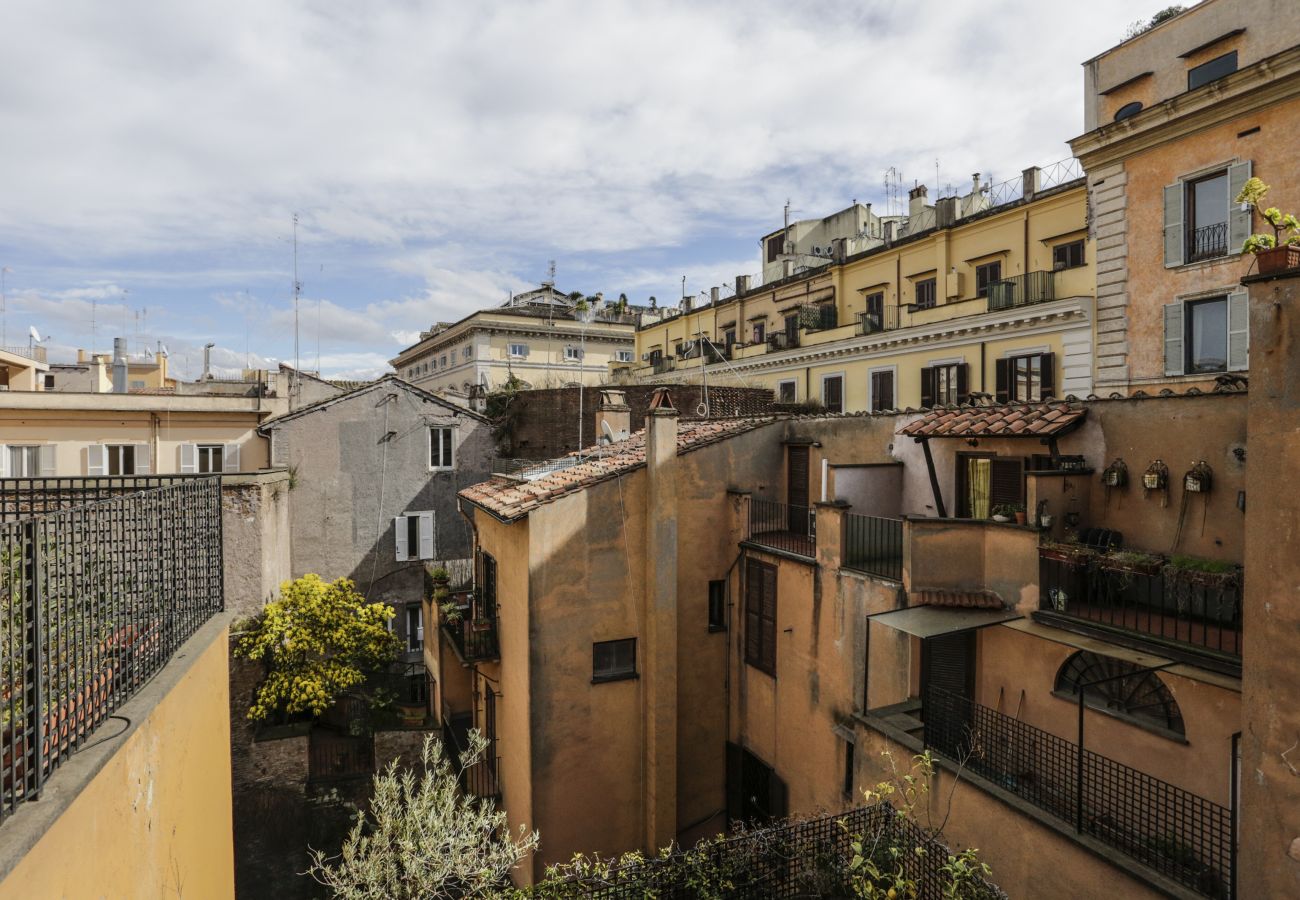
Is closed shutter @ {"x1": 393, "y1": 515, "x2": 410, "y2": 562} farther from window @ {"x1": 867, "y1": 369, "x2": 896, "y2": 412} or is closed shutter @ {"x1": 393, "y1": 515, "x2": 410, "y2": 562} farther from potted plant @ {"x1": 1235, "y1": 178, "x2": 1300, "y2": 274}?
potted plant @ {"x1": 1235, "y1": 178, "x2": 1300, "y2": 274}

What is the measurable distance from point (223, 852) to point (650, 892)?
465 cm

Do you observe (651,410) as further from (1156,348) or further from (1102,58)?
(1102,58)

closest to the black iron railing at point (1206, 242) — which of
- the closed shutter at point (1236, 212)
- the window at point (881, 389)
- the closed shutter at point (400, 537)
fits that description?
the closed shutter at point (1236, 212)

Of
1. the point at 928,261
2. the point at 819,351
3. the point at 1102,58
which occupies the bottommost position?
the point at 819,351

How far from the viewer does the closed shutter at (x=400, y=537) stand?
23.5 meters

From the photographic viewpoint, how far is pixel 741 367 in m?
32.9

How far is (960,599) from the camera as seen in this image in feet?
30.9

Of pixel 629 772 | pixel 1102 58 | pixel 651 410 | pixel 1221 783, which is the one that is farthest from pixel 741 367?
pixel 1221 783

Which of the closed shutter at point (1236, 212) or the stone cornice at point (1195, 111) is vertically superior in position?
the stone cornice at point (1195, 111)

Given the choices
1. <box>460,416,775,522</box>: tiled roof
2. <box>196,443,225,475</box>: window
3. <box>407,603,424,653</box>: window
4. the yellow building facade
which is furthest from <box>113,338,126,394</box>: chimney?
the yellow building facade

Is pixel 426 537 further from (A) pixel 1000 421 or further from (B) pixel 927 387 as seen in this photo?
(A) pixel 1000 421

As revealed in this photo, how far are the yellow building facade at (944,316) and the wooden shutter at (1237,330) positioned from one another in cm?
356

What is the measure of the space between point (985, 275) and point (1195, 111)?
824 centimetres

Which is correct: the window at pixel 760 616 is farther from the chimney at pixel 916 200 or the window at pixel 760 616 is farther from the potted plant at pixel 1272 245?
the chimney at pixel 916 200
